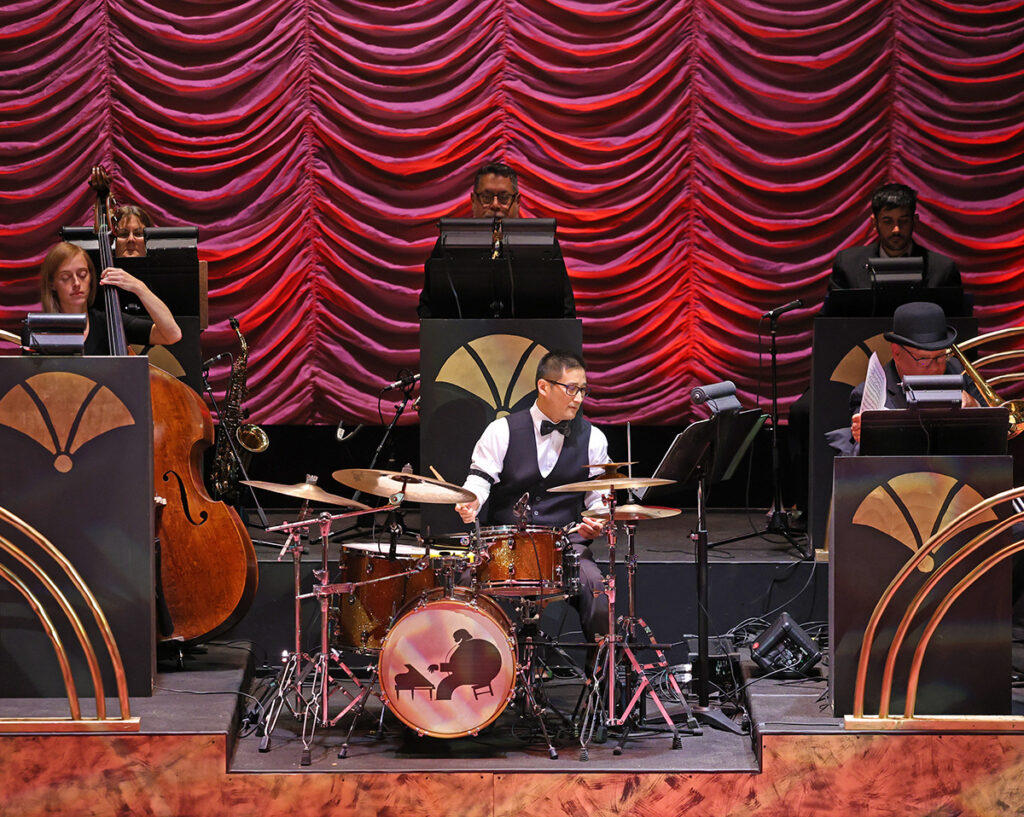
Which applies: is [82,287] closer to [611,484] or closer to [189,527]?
[189,527]

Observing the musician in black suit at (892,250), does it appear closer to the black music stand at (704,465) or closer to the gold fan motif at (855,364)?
the gold fan motif at (855,364)

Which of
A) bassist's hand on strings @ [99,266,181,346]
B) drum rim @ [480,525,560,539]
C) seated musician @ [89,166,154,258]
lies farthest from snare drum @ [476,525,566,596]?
seated musician @ [89,166,154,258]

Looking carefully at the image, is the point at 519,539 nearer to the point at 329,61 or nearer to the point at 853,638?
the point at 853,638

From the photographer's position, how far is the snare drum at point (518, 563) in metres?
4.81

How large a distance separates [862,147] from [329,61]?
2942 mm

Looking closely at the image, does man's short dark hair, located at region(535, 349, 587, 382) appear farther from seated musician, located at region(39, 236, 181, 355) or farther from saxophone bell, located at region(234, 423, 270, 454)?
saxophone bell, located at region(234, 423, 270, 454)

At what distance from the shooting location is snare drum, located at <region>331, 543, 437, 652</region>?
4977mm

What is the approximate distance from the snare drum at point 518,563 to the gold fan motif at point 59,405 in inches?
53.6

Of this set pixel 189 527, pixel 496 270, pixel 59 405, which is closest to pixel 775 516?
pixel 496 270

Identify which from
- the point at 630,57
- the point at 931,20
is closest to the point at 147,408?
the point at 630,57

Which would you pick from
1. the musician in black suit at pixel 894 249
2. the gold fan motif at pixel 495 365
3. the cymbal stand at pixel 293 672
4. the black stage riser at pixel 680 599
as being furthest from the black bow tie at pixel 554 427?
the musician in black suit at pixel 894 249

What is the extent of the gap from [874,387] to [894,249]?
1.05 metres

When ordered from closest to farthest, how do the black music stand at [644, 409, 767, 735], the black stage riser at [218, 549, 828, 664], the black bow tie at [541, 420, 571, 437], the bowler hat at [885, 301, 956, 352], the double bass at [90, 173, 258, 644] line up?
1. the black music stand at [644, 409, 767, 735]
2. the double bass at [90, 173, 258, 644]
3. the bowler hat at [885, 301, 956, 352]
4. the black bow tie at [541, 420, 571, 437]
5. the black stage riser at [218, 549, 828, 664]

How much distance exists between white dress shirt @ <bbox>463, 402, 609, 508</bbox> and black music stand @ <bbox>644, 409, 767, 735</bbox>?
34 cm
